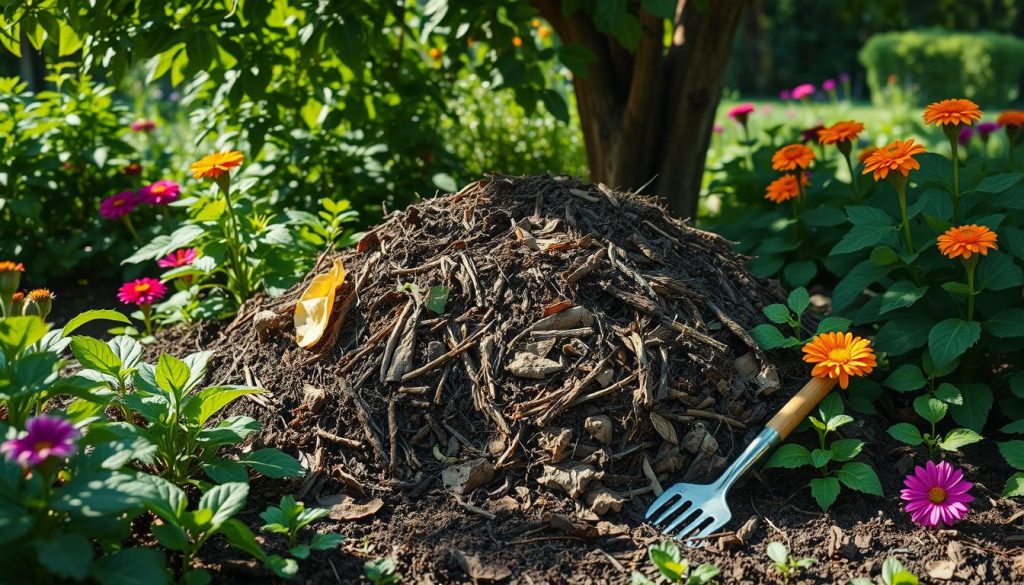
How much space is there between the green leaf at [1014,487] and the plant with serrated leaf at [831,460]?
326 mm

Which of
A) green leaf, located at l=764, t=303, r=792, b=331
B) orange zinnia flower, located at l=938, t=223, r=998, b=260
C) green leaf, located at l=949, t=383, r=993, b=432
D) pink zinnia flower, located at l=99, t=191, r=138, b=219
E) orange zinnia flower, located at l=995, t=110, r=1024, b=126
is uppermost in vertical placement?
pink zinnia flower, located at l=99, t=191, r=138, b=219

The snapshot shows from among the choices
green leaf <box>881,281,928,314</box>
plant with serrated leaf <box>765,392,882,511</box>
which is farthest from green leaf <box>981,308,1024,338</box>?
plant with serrated leaf <box>765,392,882,511</box>

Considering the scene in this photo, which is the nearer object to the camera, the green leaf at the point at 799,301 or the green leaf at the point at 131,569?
the green leaf at the point at 131,569

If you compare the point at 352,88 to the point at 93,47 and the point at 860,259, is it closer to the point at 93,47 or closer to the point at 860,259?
the point at 93,47

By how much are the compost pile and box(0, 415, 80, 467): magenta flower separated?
780 millimetres

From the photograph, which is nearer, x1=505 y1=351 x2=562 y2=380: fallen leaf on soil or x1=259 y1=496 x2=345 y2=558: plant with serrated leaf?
x1=259 y1=496 x2=345 y2=558: plant with serrated leaf

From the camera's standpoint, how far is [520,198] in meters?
2.89

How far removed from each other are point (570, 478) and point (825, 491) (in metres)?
0.64

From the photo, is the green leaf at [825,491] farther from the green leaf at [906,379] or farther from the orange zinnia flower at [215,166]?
the orange zinnia flower at [215,166]

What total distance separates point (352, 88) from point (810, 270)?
1.98 meters

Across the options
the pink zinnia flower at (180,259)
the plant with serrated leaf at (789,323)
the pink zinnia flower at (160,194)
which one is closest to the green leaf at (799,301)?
the plant with serrated leaf at (789,323)

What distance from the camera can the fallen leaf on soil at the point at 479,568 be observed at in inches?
80.9

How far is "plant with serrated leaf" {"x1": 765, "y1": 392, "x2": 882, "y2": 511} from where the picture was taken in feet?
7.62

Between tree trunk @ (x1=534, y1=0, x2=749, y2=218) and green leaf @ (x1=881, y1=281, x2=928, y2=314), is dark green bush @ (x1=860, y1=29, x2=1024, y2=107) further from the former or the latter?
green leaf @ (x1=881, y1=281, x2=928, y2=314)
